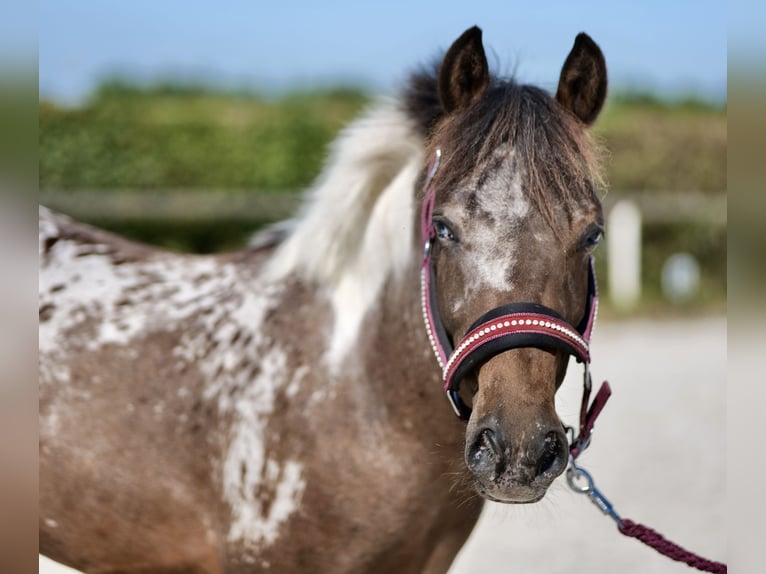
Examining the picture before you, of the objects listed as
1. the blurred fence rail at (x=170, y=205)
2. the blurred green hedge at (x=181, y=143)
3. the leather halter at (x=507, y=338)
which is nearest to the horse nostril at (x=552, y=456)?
the leather halter at (x=507, y=338)

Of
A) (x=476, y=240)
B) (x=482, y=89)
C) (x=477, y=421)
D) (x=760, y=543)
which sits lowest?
(x=477, y=421)

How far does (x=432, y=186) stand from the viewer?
2219 millimetres

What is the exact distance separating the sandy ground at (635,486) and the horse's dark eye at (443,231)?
0.60m

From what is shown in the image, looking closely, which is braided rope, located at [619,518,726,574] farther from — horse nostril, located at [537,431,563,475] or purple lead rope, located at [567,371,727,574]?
horse nostril, located at [537,431,563,475]

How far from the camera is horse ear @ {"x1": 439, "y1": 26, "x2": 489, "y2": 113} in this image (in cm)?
223

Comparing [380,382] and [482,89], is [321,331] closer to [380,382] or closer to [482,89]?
[380,382]

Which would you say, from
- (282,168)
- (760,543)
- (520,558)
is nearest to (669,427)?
(520,558)

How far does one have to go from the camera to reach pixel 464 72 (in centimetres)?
229

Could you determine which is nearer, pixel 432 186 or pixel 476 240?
pixel 476 240

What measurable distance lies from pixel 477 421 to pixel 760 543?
0.81 metres

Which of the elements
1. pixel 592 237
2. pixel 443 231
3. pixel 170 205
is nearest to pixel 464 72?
pixel 443 231

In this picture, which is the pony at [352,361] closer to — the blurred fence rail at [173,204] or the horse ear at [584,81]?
the horse ear at [584,81]

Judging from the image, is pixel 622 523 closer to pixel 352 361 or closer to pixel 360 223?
pixel 352 361

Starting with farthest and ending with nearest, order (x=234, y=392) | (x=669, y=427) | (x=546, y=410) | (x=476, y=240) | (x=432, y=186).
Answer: (x=669, y=427), (x=234, y=392), (x=432, y=186), (x=476, y=240), (x=546, y=410)
